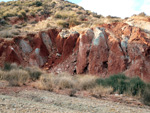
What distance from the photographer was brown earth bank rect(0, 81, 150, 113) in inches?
201

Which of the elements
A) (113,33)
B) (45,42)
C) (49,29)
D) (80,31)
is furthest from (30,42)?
(113,33)

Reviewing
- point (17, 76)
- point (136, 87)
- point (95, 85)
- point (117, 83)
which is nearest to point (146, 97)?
point (136, 87)

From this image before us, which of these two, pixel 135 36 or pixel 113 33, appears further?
pixel 113 33

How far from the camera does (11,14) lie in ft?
87.4

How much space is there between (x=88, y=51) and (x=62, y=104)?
864 cm

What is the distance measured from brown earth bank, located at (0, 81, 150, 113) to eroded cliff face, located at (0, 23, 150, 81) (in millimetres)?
4724

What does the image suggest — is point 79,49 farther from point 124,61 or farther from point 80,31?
point 124,61

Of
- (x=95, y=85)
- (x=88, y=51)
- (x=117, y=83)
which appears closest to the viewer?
(x=117, y=83)

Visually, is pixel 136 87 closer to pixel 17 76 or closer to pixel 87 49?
pixel 87 49

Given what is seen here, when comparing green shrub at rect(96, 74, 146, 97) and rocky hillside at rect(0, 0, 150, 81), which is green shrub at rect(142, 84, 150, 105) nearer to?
green shrub at rect(96, 74, 146, 97)

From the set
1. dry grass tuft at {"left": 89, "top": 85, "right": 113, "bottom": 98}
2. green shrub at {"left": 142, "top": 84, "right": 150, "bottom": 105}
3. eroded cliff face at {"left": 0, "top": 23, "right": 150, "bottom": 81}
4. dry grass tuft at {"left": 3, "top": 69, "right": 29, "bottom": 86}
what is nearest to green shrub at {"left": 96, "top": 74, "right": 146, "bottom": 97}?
green shrub at {"left": 142, "top": 84, "right": 150, "bottom": 105}

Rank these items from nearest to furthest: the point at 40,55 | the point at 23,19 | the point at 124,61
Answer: the point at 124,61, the point at 40,55, the point at 23,19

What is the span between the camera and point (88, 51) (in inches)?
586

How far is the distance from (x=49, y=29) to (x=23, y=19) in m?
10.1
